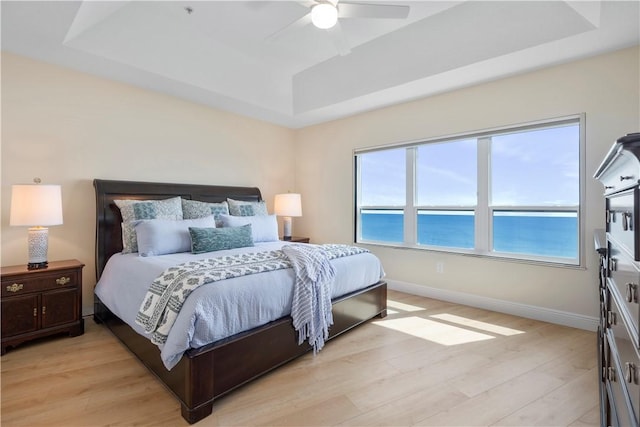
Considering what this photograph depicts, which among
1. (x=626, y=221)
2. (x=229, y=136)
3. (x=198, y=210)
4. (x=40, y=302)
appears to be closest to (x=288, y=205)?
(x=229, y=136)

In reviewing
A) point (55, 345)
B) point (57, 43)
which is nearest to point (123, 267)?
point (55, 345)

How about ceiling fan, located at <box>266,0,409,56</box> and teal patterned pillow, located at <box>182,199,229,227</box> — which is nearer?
ceiling fan, located at <box>266,0,409,56</box>

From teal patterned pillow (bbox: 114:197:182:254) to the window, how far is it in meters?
2.58

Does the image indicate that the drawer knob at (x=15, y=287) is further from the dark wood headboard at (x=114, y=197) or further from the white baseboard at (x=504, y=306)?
the white baseboard at (x=504, y=306)

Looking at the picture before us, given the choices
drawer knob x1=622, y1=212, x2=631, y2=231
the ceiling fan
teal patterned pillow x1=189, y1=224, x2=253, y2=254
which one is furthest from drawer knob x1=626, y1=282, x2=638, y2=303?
teal patterned pillow x1=189, y1=224, x2=253, y2=254

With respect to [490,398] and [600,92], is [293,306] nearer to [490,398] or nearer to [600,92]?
[490,398]

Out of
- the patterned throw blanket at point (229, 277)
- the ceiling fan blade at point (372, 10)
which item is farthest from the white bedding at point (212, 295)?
the ceiling fan blade at point (372, 10)

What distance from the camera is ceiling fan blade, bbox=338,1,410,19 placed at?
214 centimetres

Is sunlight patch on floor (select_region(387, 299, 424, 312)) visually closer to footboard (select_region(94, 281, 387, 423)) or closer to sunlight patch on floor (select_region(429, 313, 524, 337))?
sunlight patch on floor (select_region(429, 313, 524, 337))

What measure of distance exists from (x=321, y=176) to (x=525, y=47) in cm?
A: 299

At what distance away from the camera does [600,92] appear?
106 inches

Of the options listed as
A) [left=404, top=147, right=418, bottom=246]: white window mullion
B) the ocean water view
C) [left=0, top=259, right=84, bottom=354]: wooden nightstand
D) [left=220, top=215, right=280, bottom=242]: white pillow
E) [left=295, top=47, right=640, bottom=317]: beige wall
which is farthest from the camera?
[left=404, top=147, right=418, bottom=246]: white window mullion

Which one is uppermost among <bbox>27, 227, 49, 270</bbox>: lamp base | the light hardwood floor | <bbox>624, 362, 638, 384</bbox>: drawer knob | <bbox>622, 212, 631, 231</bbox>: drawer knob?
<bbox>622, 212, 631, 231</bbox>: drawer knob

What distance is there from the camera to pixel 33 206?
2494mm
